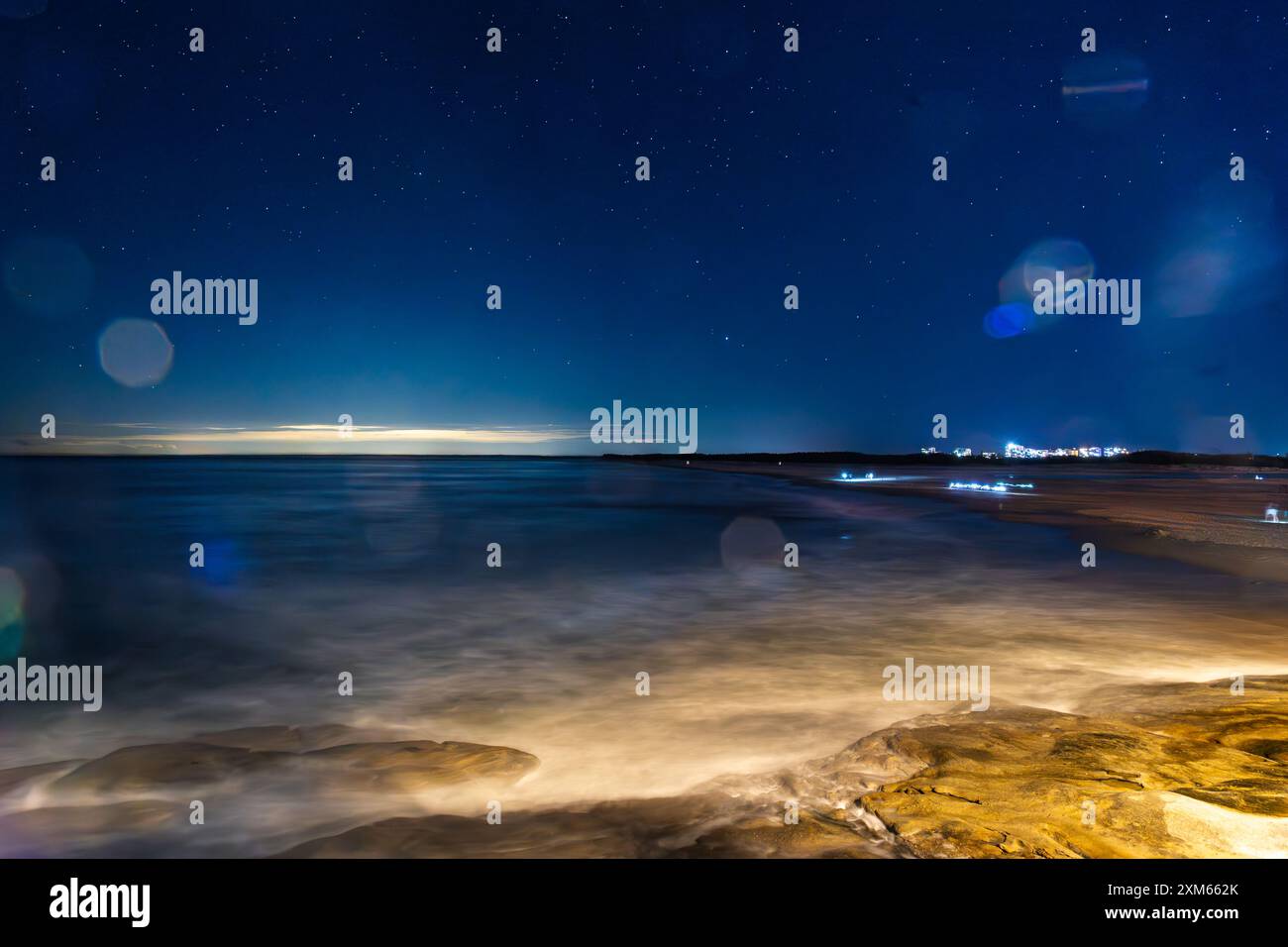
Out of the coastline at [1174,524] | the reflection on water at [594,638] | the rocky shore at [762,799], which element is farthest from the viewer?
the coastline at [1174,524]

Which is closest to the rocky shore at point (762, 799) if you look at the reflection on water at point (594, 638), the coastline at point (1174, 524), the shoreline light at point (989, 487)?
the reflection on water at point (594, 638)

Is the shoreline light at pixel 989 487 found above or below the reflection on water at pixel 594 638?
above

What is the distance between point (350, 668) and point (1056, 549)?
61.9ft

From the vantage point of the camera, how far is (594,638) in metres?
11.9

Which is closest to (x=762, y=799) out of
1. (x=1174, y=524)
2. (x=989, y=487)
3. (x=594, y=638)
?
(x=594, y=638)

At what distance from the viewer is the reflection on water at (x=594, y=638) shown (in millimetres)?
7406

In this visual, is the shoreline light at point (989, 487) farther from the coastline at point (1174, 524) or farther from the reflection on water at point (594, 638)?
the reflection on water at point (594, 638)

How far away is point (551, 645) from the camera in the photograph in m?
11.3

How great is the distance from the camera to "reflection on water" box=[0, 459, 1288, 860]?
24.3 feet

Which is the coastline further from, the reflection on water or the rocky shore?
the rocky shore

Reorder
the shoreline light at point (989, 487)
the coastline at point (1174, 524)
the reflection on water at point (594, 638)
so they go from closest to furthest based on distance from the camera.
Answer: the reflection on water at point (594, 638), the coastline at point (1174, 524), the shoreline light at point (989, 487)

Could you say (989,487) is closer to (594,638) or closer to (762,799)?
(594,638)

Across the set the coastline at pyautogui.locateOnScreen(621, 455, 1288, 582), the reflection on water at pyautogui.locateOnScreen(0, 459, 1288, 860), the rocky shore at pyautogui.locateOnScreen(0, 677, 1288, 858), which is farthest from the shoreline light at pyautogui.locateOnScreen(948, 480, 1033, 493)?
the rocky shore at pyautogui.locateOnScreen(0, 677, 1288, 858)
